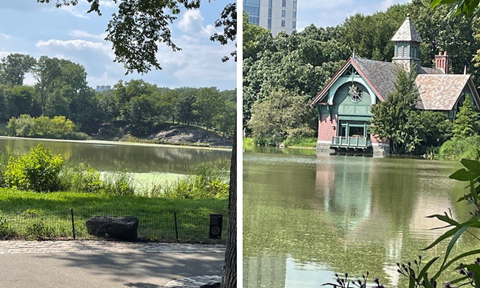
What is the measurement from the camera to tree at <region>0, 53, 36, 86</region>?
9.95 meters

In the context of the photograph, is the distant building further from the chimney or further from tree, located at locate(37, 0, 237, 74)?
the chimney

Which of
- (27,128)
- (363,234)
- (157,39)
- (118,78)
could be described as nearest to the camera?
(363,234)

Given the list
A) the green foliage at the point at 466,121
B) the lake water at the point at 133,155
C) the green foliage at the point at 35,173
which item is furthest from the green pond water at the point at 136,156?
the green foliage at the point at 466,121

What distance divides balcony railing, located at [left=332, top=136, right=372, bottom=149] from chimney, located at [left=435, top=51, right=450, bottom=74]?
99 centimetres

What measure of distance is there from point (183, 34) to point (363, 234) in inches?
309

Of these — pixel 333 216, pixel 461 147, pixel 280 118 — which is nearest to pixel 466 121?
pixel 461 147

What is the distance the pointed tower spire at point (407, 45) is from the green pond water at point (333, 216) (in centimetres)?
95

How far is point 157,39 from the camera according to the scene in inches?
318

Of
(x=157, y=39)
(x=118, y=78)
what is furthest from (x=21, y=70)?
(x=157, y=39)

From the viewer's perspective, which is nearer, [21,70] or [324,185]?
[324,185]

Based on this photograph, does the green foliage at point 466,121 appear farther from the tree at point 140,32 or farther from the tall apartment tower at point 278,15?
the tree at point 140,32

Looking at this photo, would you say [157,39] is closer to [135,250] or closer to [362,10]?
[362,10]

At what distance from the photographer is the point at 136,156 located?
10438mm

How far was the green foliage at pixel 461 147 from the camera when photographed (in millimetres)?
4898
